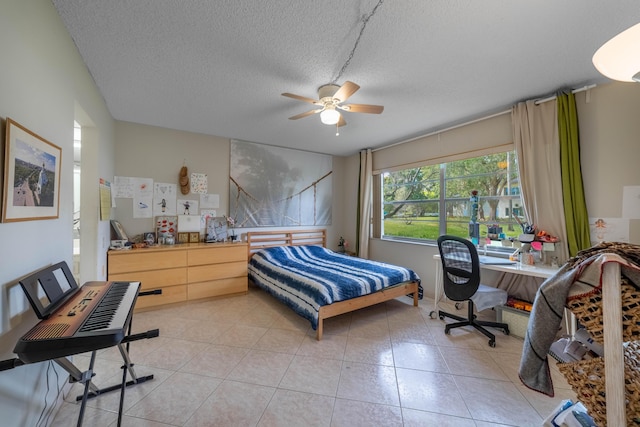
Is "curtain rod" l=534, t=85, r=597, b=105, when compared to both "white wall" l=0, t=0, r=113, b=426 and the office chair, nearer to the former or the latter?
the office chair

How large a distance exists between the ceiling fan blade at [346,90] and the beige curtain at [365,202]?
2476 millimetres

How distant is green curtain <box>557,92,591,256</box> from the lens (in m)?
2.32

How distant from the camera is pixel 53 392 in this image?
1501 mm

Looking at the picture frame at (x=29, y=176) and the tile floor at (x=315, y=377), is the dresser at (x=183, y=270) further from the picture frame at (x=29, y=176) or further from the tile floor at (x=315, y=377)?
the picture frame at (x=29, y=176)

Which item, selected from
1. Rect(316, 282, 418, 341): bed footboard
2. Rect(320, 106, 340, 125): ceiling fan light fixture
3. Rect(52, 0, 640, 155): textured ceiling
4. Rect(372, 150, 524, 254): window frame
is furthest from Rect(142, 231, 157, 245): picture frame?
Rect(372, 150, 524, 254): window frame

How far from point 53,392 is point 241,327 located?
1399 mm

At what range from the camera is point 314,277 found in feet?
9.33

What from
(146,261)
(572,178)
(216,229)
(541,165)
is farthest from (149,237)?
(572,178)

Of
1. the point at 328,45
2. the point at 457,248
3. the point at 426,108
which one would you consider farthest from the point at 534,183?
the point at 328,45

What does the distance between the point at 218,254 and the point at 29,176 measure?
2380mm

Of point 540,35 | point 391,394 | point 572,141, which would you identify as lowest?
point 391,394

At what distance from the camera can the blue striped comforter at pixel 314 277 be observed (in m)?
2.55

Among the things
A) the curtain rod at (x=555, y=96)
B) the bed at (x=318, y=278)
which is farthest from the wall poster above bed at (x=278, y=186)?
the curtain rod at (x=555, y=96)

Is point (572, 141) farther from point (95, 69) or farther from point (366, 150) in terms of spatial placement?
point (95, 69)
